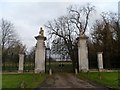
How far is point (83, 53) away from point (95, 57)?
6.00 ft

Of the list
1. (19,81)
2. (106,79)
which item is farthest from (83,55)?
(19,81)

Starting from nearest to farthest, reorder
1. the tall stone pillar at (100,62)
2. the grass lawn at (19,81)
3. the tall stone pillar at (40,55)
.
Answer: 1. the grass lawn at (19,81)
2. the tall stone pillar at (40,55)
3. the tall stone pillar at (100,62)

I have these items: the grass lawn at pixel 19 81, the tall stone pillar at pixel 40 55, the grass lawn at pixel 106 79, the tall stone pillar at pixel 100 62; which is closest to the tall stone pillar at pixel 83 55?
the tall stone pillar at pixel 100 62

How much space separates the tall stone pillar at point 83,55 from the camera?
27584 mm

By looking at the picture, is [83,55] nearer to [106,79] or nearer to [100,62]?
[100,62]

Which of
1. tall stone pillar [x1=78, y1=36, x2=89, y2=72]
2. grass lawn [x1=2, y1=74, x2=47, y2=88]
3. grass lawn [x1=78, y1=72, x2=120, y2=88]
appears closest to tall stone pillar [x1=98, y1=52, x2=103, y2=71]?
tall stone pillar [x1=78, y1=36, x2=89, y2=72]

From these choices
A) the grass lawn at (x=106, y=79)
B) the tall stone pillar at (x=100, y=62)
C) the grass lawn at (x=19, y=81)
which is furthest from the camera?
the tall stone pillar at (x=100, y=62)

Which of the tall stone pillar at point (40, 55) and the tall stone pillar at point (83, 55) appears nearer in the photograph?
the tall stone pillar at point (40, 55)

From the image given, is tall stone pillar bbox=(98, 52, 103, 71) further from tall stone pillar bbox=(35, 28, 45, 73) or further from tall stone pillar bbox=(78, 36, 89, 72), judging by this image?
tall stone pillar bbox=(35, 28, 45, 73)

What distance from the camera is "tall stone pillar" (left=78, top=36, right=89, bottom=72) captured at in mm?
27584

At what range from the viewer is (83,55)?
2788 centimetres

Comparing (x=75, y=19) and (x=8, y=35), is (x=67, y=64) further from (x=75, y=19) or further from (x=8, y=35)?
(x=8, y=35)

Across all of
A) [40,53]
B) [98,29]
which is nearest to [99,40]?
[98,29]

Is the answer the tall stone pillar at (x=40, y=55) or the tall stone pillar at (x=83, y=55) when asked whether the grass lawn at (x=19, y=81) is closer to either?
the tall stone pillar at (x=40, y=55)
